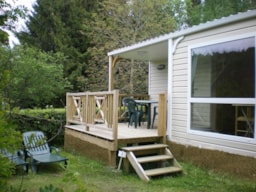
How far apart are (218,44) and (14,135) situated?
4205 millimetres

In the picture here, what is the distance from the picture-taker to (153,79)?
9398mm

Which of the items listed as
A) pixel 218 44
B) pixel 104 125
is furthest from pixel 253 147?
pixel 104 125

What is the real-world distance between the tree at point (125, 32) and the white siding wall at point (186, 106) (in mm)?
8839

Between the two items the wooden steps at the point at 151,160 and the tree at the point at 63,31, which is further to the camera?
the tree at the point at 63,31

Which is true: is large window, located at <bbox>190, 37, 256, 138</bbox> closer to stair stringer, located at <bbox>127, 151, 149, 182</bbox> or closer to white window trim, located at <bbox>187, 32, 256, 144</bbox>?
white window trim, located at <bbox>187, 32, 256, 144</bbox>

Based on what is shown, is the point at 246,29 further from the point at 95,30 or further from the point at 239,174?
the point at 95,30

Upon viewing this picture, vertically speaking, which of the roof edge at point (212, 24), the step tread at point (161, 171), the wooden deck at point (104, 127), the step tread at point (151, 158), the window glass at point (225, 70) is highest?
the roof edge at point (212, 24)

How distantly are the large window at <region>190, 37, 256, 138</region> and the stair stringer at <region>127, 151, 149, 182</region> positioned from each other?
1.37m

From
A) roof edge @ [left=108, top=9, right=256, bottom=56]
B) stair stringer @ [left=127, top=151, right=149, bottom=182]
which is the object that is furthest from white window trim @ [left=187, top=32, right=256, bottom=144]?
stair stringer @ [left=127, top=151, right=149, bottom=182]

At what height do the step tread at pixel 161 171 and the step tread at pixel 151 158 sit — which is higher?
the step tread at pixel 151 158

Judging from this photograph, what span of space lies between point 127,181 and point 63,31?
1481 centimetres

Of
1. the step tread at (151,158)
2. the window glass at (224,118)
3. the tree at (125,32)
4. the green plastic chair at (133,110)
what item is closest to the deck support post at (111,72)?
the green plastic chair at (133,110)

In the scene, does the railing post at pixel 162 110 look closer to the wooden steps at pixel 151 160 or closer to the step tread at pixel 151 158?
the wooden steps at pixel 151 160

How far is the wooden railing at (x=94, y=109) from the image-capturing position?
542cm
